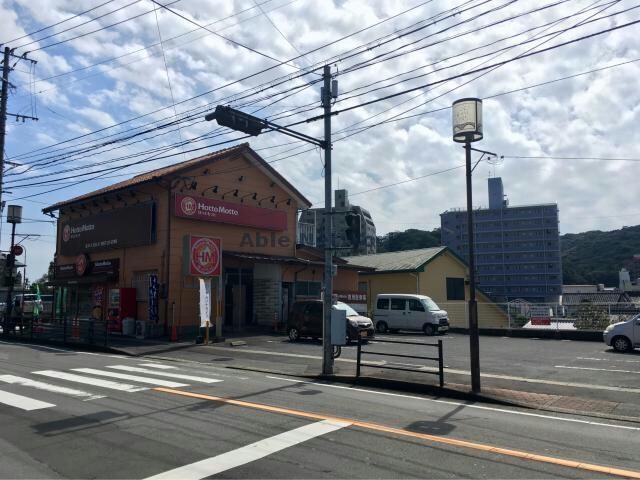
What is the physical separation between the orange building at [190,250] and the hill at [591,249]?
45978 mm

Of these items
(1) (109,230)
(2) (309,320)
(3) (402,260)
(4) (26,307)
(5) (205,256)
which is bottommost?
(2) (309,320)

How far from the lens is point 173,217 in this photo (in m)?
24.3

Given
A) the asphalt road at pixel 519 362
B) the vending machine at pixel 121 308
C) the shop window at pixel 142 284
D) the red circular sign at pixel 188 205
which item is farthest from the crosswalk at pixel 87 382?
the red circular sign at pixel 188 205

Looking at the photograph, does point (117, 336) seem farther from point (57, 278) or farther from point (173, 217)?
point (57, 278)

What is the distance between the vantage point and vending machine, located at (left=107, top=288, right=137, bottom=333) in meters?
24.5

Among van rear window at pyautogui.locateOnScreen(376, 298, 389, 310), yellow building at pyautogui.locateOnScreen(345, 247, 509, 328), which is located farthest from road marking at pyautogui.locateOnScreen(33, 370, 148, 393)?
yellow building at pyautogui.locateOnScreen(345, 247, 509, 328)

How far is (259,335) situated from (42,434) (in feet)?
56.2

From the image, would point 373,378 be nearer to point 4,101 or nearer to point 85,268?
point 85,268

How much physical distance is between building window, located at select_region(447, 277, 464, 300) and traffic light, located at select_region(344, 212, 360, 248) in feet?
82.7

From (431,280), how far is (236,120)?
2509 centimetres

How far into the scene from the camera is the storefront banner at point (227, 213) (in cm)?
2455

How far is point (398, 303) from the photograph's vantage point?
2839 cm

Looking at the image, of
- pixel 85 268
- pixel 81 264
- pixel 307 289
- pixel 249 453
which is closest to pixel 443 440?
pixel 249 453

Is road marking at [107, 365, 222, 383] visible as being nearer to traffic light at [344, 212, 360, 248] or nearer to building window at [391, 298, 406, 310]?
traffic light at [344, 212, 360, 248]
